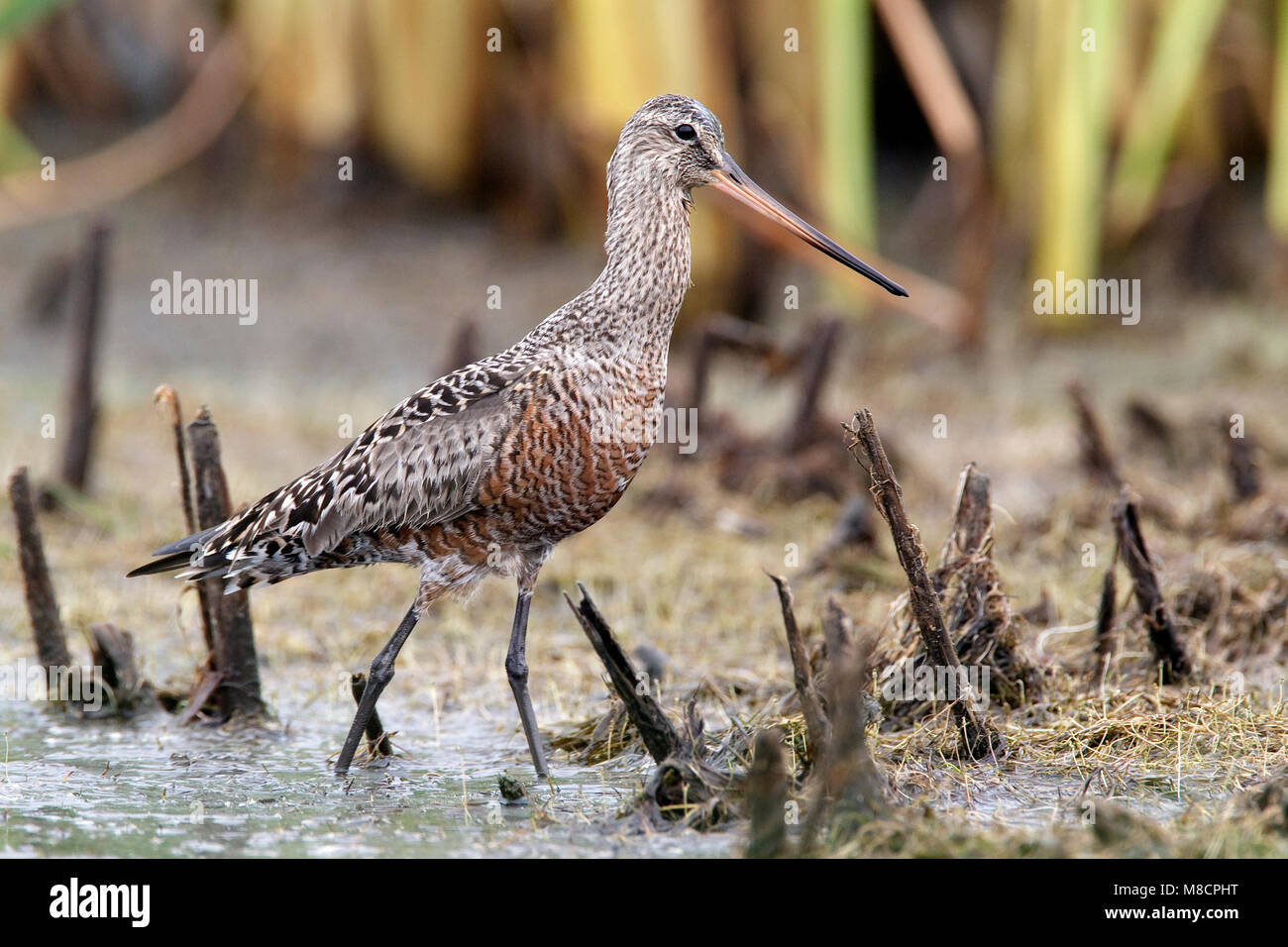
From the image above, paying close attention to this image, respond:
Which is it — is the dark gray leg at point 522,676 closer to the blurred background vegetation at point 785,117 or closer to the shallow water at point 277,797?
the shallow water at point 277,797

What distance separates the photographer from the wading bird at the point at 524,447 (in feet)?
17.1

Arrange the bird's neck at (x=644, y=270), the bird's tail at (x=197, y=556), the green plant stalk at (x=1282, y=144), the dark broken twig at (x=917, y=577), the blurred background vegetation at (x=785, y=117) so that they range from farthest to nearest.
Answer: the blurred background vegetation at (x=785, y=117) → the green plant stalk at (x=1282, y=144) → the bird's tail at (x=197, y=556) → the bird's neck at (x=644, y=270) → the dark broken twig at (x=917, y=577)

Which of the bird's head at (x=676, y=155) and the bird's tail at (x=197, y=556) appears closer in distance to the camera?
the bird's head at (x=676, y=155)

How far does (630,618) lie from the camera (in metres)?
7.26

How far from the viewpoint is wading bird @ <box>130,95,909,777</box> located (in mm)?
5223

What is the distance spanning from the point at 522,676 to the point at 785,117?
21.4 ft

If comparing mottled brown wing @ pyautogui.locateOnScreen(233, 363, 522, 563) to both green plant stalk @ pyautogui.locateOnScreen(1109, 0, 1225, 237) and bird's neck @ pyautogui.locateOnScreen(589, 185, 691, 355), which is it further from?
A: green plant stalk @ pyautogui.locateOnScreen(1109, 0, 1225, 237)

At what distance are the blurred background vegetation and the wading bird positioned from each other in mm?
4805

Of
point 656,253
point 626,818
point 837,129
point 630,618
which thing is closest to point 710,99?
point 837,129

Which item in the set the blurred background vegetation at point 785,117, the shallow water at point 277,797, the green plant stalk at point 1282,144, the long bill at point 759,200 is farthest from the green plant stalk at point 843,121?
the shallow water at point 277,797

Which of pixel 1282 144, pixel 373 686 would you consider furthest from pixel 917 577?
pixel 1282 144

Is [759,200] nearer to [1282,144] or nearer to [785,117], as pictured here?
[1282,144]
